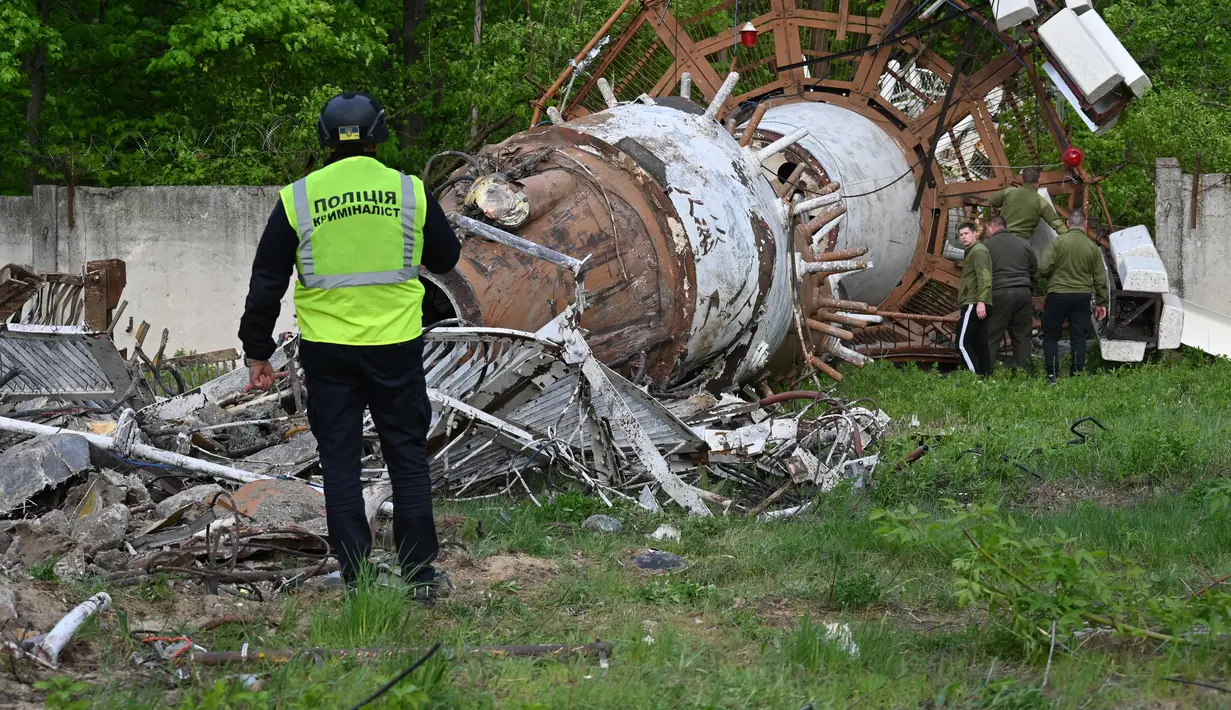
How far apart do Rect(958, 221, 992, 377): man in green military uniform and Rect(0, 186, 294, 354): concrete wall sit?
6.80m

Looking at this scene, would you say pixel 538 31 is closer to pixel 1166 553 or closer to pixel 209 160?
pixel 209 160

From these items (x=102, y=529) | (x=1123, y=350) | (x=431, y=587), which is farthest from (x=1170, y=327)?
(x=102, y=529)

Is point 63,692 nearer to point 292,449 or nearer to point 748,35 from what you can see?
point 292,449

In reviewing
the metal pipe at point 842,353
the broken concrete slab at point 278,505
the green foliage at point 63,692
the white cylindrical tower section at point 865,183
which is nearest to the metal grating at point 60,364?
the broken concrete slab at point 278,505

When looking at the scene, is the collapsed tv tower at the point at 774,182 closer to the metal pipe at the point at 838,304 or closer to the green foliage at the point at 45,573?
the metal pipe at the point at 838,304

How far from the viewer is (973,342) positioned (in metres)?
12.5

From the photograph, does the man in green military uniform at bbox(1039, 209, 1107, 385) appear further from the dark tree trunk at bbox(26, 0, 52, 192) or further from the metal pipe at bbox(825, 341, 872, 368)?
the dark tree trunk at bbox(26, 0, 52, 192)

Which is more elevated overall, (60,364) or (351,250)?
(351,250)

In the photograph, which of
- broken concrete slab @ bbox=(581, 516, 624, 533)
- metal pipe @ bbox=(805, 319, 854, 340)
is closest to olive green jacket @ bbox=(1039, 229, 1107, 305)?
metal pipe @ bbox=(805, 319, 854, 340)

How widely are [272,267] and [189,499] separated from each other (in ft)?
5.68

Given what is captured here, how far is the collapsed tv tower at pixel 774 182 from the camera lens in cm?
797

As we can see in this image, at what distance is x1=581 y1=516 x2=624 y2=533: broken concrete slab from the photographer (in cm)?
619

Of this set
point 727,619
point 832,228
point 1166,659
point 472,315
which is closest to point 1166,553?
point 1166,659

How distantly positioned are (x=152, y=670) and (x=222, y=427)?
357cm
